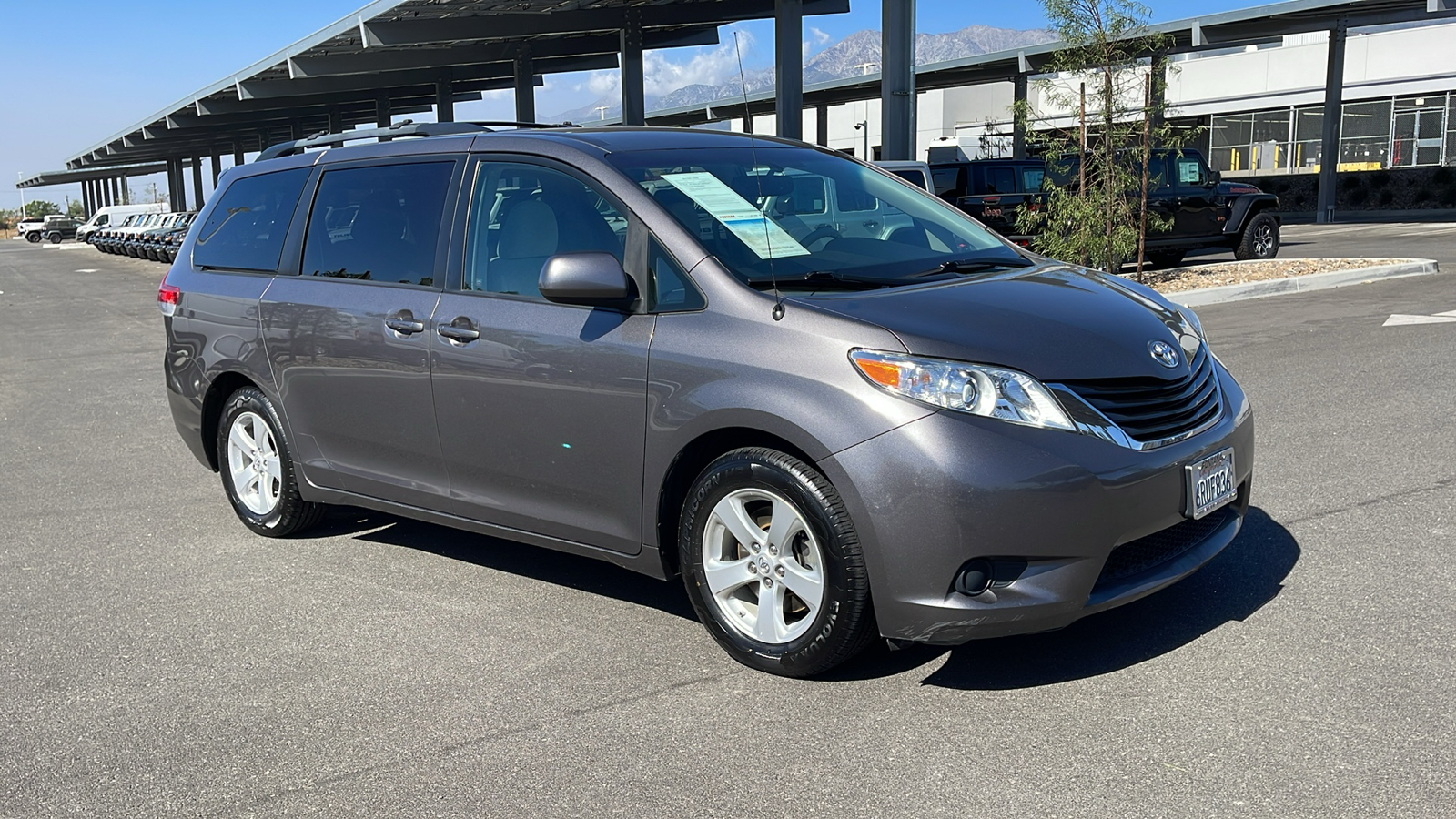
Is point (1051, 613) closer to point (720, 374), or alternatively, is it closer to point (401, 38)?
point (720, 374)

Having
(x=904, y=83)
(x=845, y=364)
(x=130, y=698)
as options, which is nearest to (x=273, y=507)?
(x=130, y=698)

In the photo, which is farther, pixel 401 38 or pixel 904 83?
pixel 401 38

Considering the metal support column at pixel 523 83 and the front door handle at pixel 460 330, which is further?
the metal support column at pixel 523 83

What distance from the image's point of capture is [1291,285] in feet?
49.7

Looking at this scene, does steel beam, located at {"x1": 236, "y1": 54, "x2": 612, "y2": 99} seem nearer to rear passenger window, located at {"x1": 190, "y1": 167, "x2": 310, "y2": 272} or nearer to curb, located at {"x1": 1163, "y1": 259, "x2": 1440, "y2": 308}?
curb, located at {"x1": 1163, "y1": 259, "x2": 1440, "y2": 308}

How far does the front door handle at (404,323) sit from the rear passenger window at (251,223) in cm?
107

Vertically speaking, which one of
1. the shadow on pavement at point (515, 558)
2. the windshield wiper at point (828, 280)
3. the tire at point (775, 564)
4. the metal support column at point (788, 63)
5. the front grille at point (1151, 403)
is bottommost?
the shadow on pavement at point (515, 558)

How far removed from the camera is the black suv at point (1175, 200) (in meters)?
18.5

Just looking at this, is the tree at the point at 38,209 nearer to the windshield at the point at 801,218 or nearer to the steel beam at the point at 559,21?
the steel beam at the point at 559,21

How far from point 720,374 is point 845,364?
1.44 feet

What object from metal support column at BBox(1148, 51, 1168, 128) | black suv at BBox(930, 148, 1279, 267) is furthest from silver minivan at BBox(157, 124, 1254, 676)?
black suv at BBox(930, 148, 1279, 267)

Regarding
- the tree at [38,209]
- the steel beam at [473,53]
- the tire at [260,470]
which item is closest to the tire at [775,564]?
the tire at [260,470]

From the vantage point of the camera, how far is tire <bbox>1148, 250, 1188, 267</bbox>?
19.0 meters

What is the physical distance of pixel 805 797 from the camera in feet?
10.5
